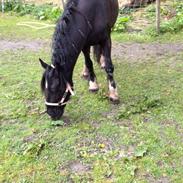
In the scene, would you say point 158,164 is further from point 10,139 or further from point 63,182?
point 10,139

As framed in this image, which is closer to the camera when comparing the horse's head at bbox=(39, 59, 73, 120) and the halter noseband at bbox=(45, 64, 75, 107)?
the horse's head at bbox=(39, 59, 73, 120)

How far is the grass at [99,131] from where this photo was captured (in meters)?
3.14

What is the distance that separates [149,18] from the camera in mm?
7355

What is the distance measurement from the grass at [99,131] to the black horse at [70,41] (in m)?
0.38

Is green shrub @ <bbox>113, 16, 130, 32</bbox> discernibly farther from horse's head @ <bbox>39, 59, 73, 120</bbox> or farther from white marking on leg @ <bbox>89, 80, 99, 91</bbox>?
horse's head @ <bbox>39, 59, 73, 120</bbox>

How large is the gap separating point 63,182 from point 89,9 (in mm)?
1865

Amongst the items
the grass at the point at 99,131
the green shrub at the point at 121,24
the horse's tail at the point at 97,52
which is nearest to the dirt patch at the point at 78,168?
the grass at the point at 99,131

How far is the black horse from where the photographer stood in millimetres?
3535

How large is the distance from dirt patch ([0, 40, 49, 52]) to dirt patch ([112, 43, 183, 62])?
1.35 m

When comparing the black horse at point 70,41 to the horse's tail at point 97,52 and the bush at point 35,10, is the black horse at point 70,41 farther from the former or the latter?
the bush at point 35,10

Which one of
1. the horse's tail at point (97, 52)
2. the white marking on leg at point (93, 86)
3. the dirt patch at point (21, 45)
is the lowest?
the dirt patch at point (21, 45)

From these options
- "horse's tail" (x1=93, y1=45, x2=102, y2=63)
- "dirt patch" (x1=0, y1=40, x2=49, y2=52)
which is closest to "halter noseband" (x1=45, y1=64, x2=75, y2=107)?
"horse's tail" (x1=93, y1=45, x2=102, y2=63)

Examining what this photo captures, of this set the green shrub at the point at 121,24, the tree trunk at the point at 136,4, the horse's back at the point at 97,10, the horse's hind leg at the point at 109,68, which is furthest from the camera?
the tree trunk at the point at 136,4

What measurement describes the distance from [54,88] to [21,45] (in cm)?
330
